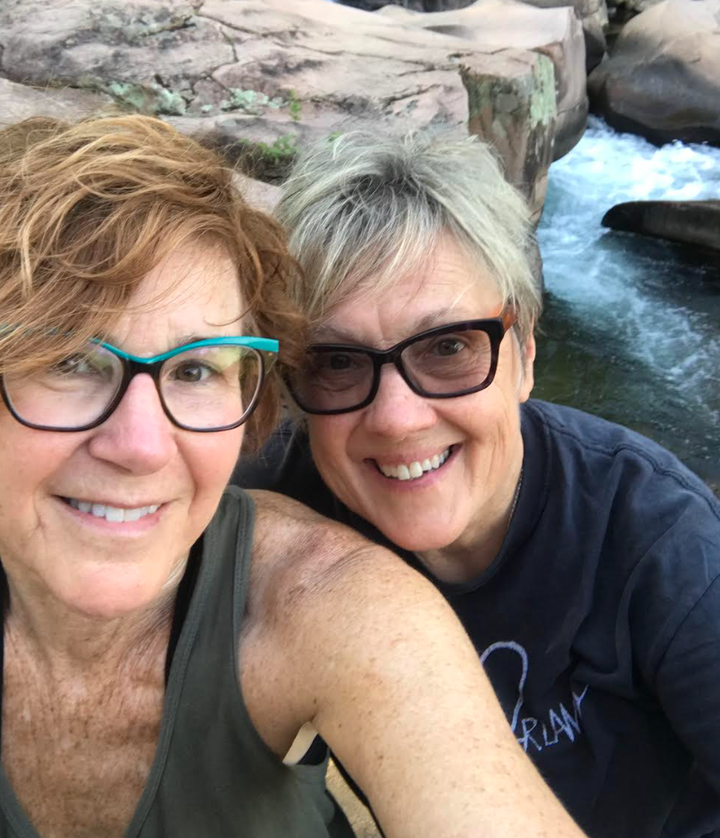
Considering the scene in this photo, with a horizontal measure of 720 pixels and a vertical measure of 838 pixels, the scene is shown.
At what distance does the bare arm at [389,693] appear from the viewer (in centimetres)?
98

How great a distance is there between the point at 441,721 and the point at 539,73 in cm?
531

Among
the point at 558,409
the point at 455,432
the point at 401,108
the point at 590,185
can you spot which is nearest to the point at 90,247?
the point at 455,432

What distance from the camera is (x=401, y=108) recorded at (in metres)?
4.29

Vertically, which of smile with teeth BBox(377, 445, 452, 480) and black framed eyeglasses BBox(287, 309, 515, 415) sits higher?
black framed eyeglasses BBox(287, 309, 515, 415)

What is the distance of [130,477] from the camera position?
110cm

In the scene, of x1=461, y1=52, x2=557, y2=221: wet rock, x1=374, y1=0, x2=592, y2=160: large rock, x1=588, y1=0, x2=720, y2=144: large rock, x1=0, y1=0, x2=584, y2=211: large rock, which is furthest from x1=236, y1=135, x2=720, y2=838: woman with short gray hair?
x1=588, y1=0, x2=720, y2=144: large rock

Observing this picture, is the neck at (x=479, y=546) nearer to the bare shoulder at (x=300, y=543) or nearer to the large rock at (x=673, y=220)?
the bare shoulder at (x=300, y=543)

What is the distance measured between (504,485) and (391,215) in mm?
581

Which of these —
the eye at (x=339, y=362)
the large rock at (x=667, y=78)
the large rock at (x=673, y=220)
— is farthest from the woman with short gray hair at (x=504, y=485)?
the large rock at (x=667, y=78)

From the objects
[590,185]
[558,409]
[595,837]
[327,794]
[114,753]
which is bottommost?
[590,185]

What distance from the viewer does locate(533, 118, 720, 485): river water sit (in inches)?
A: 205

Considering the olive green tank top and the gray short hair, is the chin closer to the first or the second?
the olive green tank top

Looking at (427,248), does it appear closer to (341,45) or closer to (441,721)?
(441,721)

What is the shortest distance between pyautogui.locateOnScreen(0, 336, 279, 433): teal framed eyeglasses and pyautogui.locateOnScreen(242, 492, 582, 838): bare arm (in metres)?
0.29
